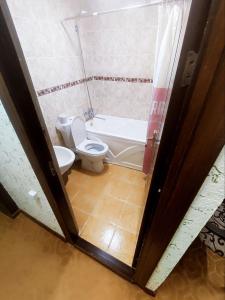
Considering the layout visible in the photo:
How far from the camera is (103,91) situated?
8.19ft

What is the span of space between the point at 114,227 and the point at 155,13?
2.41 meters

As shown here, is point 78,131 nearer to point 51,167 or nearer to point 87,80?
point 87,80

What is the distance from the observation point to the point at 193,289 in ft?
3.61

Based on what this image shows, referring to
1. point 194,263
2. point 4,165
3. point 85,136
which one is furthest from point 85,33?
point 194,263

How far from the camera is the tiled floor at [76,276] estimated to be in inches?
42.9

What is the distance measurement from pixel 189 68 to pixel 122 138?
161 centimetres

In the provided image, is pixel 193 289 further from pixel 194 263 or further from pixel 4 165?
pixel 4 165

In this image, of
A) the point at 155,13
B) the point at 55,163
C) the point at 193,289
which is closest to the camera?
the point at 55,163

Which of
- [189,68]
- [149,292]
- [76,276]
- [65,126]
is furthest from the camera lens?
[65,126]

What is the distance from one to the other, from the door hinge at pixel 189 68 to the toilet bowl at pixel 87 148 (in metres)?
1.53

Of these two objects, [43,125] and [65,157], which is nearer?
[43,125]

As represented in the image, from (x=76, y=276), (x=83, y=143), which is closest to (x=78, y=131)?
(x=83, y=143)

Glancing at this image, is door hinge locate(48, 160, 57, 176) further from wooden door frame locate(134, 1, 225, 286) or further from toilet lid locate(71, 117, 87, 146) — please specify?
toilet lid locate(71, 117, 87, 146)

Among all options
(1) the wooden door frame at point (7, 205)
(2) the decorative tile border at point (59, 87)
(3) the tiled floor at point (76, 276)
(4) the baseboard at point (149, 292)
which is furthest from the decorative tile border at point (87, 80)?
(4) the baseboard at point (149, 292)
